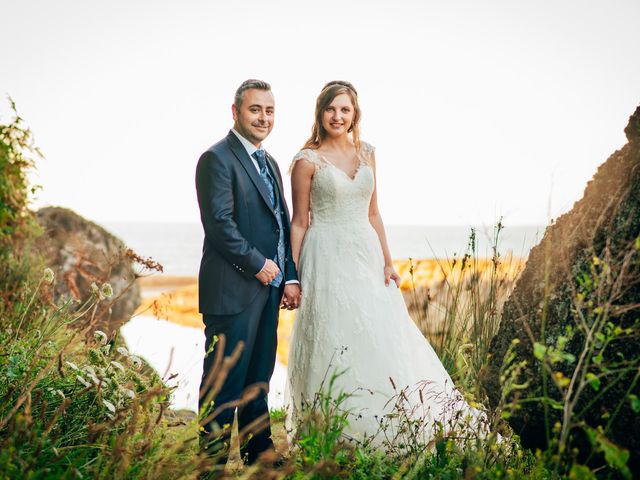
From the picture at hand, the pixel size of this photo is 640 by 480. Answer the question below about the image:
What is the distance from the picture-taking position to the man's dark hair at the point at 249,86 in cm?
386

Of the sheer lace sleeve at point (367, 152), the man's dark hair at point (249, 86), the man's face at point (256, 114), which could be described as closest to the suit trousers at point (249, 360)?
A: the man's face at point (256, 114)

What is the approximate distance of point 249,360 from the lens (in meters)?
3.91

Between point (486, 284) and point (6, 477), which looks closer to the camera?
point (6, 477)

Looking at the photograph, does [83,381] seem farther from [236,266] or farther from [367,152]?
[367,152]

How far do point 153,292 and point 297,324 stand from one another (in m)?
26.5

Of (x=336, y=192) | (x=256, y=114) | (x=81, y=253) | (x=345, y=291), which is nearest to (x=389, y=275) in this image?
(x=345, y=291)

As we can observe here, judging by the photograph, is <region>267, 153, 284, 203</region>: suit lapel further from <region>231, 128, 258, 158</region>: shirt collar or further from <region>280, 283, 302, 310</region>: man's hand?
<region>280, 283, 302, 310</region>: man's hand

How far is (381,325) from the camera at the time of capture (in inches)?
155

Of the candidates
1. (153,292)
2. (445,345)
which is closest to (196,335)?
(445,345)

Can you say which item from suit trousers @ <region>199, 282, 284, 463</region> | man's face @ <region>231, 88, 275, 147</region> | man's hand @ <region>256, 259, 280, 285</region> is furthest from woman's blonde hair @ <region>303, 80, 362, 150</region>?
suit trousers @ <region>199, 282, 284, 463</region>

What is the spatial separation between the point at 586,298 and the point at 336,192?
6.44 ft

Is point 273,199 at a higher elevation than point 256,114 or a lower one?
lower

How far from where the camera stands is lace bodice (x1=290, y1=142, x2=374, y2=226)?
409 cm

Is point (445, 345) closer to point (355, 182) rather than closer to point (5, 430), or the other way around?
point (355, 182)
